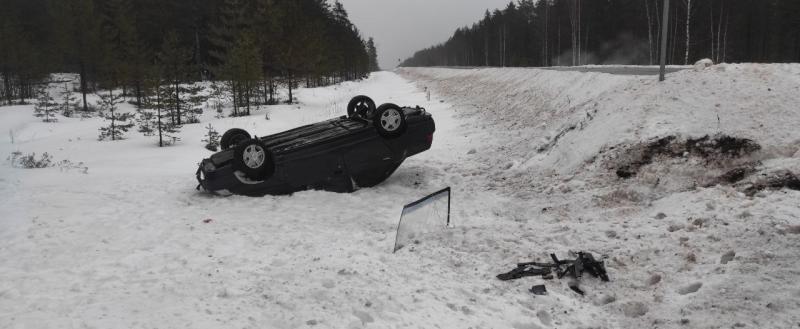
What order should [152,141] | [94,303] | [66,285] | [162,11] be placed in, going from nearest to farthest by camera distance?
[94,303], [66,285], [152,141], [162,11]

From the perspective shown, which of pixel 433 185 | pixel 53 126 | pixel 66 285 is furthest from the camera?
pixel 53 126

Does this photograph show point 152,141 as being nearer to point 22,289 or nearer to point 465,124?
point 465,124

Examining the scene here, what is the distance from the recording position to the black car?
7.52 metres

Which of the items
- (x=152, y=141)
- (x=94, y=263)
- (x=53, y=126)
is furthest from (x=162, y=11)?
(x=94, y=263)

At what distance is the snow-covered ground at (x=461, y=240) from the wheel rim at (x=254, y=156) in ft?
2.19

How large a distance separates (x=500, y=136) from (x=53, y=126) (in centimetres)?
2250

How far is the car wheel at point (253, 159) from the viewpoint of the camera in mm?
7250

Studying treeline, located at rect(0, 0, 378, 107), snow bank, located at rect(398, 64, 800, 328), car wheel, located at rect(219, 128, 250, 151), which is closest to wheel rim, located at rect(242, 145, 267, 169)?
car wheel, located at rect(219, 128, 250, 151)

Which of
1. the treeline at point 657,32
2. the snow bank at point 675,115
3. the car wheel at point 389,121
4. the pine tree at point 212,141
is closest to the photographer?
the snow bank at point 675,115

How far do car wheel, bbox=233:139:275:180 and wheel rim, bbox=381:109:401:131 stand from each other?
2.15 m

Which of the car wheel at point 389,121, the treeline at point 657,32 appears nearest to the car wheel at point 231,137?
the car wheel at point 389,121

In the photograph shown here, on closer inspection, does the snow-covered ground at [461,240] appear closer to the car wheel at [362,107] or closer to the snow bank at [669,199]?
the snow bank at [669,199]

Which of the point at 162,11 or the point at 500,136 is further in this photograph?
the point at 162,11

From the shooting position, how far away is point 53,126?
2172 centimetres
